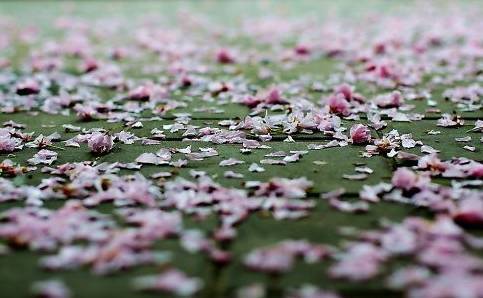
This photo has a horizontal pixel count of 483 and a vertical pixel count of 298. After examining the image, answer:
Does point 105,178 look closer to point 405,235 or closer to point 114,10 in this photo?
point 405,235

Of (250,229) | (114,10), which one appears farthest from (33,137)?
(114,10)

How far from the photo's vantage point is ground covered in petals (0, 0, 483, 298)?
1.67 meters

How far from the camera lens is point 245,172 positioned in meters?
2.40

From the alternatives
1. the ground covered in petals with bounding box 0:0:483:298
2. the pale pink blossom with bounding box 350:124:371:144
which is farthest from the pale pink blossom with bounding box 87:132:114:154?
the pale pink blossom with bounding box 350:124:371:144

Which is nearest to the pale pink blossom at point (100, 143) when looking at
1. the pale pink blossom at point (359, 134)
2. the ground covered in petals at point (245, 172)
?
the ground covered in petals at point (245, 172)

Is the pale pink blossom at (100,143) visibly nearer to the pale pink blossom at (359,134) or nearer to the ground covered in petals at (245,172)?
the ground covered in petals at (245,172)

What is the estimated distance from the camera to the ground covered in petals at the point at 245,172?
5.48 ft

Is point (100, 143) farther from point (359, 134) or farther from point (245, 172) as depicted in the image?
point (359, 134)

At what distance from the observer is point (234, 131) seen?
291cm

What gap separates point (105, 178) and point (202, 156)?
46cm

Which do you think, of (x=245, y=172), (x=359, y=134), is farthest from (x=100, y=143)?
(x=359, y=134)

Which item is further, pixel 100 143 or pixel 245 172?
pixel 100 143

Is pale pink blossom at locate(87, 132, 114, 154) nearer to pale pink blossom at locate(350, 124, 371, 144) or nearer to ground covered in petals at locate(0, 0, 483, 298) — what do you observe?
ground covered in petals at locate(0, 0, 483, 298)

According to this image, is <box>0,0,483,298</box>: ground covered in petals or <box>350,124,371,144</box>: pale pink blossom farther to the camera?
<box>350,124,371,144</box>: pale pink blossom
